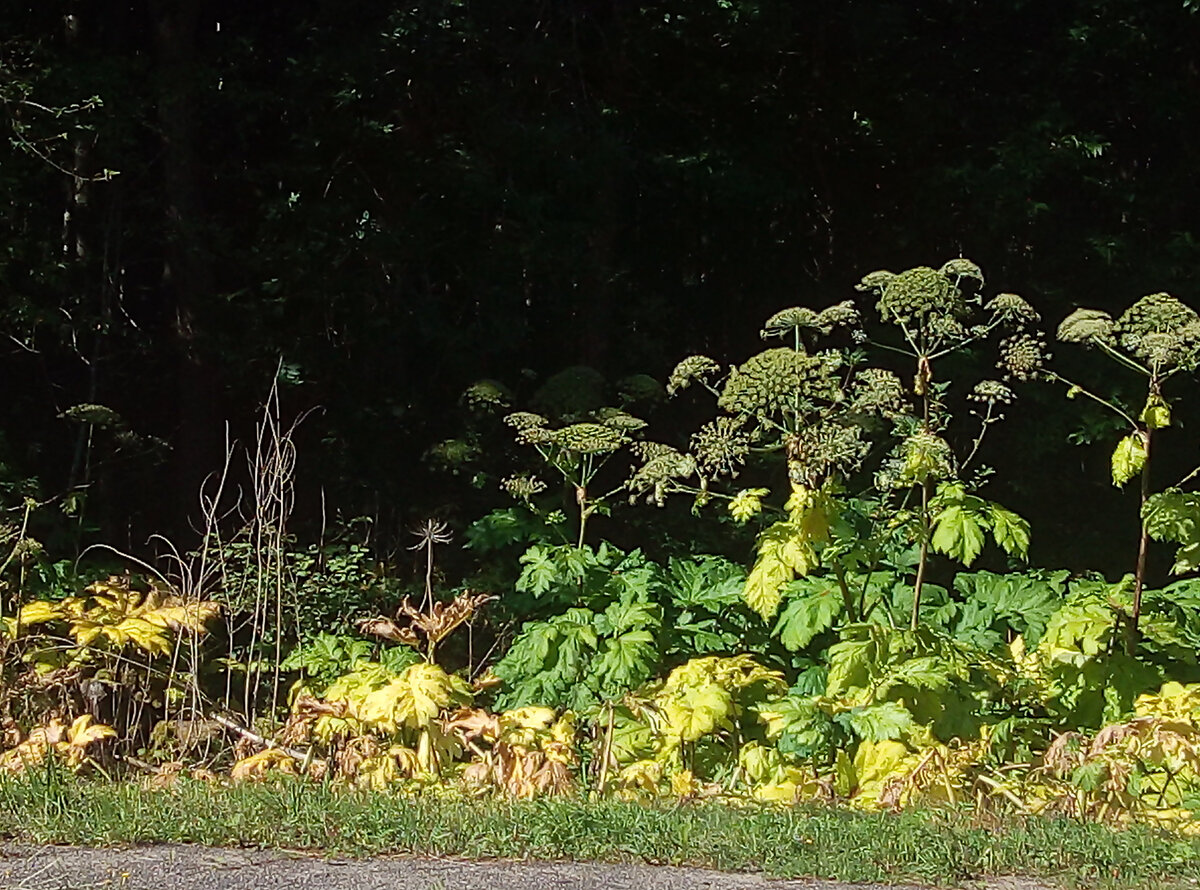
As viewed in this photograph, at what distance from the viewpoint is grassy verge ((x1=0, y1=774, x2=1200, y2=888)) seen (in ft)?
16.4

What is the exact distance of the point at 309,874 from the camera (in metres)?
4.96

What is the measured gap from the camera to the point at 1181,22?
42.6 ft

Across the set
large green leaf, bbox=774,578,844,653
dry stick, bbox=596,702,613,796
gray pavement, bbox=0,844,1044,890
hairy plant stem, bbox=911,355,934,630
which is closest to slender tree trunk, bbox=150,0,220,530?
large green leaf, bbox=774,578,844,653

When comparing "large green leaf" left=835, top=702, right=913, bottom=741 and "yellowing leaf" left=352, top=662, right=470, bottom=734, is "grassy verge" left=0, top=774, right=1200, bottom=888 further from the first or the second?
"yellowing leaf" left=352, top=662, right=470, bottom=734

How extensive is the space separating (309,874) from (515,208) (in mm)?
7954

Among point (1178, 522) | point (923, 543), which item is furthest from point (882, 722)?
point (1178, 522)

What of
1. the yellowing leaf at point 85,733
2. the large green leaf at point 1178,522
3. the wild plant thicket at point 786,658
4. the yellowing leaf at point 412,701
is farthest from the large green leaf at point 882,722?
the yellowing leaf at point 85,733

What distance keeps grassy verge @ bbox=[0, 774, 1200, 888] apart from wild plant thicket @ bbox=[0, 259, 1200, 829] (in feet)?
2.19

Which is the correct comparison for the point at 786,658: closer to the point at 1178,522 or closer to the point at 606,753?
the point at 606,753

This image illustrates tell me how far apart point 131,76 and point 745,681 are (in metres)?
7.72

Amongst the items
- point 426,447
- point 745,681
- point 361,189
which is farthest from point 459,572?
point 745,681

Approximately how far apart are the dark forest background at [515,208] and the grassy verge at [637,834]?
6759 mm

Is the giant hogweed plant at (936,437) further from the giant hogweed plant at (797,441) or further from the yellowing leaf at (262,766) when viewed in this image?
the yellowing leaf at (262,766)

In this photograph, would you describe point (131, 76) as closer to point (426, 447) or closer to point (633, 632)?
point (426, 447)
